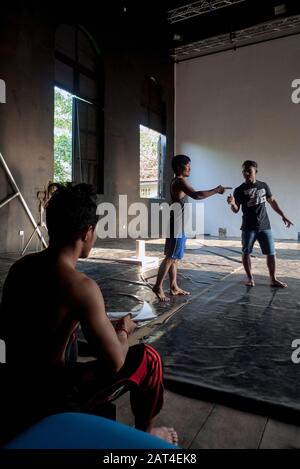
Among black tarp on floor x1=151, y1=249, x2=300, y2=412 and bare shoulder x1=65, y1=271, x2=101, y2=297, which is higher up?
bare shoulder x1=65, y1=271, x2=101, y2=297

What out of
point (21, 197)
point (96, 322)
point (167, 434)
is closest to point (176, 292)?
point (167, 434)

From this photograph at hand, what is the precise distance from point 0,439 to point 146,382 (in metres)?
0.45

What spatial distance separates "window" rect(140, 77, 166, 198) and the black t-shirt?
6367 mm

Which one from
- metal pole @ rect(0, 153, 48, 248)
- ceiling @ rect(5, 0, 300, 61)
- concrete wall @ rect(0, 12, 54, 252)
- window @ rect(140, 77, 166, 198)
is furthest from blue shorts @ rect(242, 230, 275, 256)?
window @ rect(140, 77, 166, 198)

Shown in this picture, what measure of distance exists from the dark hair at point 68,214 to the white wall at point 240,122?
9.17 metres

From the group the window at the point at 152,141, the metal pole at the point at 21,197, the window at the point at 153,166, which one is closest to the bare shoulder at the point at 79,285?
the metal pole at the point at 21,197

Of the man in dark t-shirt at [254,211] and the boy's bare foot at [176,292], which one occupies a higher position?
the man in dark t-shirt at [254,211]

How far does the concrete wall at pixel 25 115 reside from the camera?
221 inches

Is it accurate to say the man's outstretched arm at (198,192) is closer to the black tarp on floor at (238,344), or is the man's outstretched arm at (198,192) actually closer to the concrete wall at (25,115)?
the black tarp on floor at (238,344)

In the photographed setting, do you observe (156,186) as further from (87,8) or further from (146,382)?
(146,382)

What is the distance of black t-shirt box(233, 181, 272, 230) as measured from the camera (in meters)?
3.48

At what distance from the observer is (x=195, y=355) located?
1.89 meters

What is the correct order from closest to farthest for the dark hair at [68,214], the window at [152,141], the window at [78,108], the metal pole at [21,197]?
the dark hair at [68,214] < the metal pole at [21,197] < the window at [78,108] < the window at [152,141]

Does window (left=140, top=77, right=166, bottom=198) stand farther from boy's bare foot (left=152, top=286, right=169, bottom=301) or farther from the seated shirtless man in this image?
the seated shirtless man
